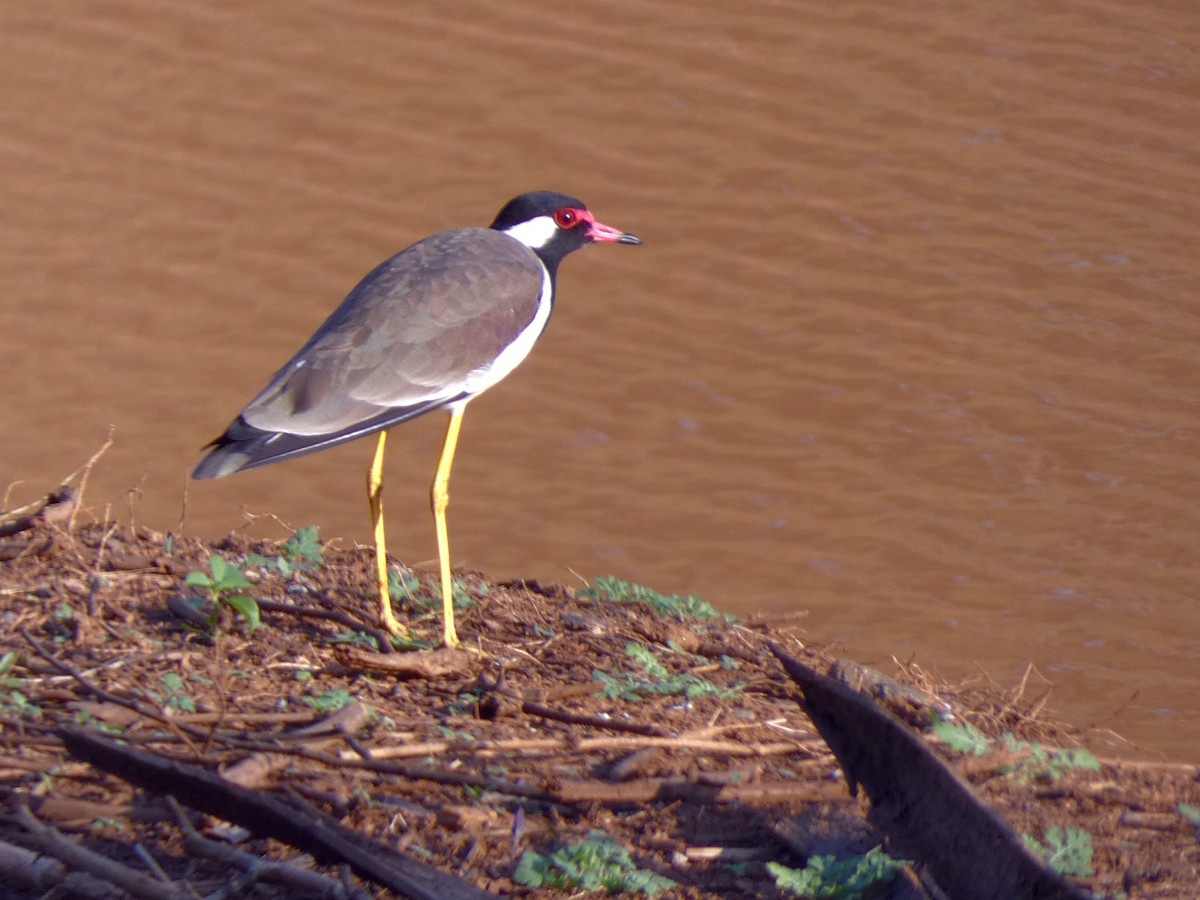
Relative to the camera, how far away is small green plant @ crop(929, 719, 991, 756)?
4.07 m

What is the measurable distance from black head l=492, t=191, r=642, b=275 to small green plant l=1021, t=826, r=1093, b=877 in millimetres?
3116

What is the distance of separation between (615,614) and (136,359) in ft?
16.7

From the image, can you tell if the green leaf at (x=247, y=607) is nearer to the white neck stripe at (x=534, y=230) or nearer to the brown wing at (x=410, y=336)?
the brown wing at (x=410, y=336)

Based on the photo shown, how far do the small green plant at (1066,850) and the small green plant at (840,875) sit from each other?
43cm

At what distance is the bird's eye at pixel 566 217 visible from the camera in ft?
19.6

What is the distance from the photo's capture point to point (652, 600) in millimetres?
5344

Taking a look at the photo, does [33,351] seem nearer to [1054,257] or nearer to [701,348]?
[701,348]

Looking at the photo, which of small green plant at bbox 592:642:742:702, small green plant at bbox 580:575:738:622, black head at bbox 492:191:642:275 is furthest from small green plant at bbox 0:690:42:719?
black head at bbox 492:191:642:275

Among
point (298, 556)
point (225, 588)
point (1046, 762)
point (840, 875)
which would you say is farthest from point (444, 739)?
point (1046, 762)

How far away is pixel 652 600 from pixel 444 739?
5.06ft

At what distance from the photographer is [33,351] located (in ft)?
30.1

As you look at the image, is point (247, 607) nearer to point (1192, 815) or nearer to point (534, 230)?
point (534, 230)

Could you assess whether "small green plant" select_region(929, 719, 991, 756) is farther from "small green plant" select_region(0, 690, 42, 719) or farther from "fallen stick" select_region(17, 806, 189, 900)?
"small green plant" select_region(0, 690, 42, 719)

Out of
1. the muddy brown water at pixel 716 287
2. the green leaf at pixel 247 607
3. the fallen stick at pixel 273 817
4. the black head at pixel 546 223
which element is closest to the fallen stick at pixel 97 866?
the fallen stick at pixel 273 817
